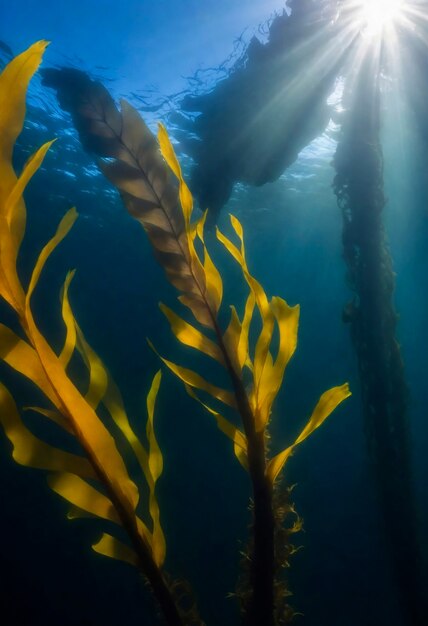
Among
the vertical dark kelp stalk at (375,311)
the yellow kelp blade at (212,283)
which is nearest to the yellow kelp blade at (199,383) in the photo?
the yellow kelp blade at (212,283)

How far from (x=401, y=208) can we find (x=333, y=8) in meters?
13.0

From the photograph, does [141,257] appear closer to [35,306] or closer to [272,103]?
[35,306]

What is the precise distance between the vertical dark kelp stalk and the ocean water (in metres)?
0.11

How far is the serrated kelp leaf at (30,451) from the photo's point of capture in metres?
1.00

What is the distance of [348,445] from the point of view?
2820cm

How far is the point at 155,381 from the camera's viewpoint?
49.1 inches

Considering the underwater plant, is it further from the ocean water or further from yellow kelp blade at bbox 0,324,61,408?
the ocean water

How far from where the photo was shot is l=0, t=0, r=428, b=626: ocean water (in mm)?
6781

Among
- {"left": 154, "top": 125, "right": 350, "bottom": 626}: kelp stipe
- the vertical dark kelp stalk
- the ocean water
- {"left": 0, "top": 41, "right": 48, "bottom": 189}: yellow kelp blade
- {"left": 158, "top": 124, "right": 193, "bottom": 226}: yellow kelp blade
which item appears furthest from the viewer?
the ocean water

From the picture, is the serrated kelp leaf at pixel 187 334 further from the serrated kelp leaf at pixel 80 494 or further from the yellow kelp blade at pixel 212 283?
the serrated kelp leaf at pixel 80 494

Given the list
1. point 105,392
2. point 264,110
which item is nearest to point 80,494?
point 105,392

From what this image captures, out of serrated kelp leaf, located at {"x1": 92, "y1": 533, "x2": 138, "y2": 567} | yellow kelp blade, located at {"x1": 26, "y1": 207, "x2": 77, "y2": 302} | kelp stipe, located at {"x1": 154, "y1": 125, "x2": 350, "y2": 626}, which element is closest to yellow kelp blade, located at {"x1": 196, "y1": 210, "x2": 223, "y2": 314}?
kelp stipe, located at {"x1": 154, "y1": 125, "x2": 350, "y2": 626}

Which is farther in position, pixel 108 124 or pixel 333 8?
pixel 333 8

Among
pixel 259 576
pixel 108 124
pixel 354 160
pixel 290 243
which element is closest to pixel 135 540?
pixel 259 576
